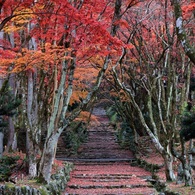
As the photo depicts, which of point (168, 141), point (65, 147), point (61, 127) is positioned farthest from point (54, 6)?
point (65, 147)

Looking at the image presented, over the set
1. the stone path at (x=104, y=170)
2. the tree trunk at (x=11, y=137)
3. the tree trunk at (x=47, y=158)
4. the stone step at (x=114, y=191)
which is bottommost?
the stone path at (x=104, y=170)

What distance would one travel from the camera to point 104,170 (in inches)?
693

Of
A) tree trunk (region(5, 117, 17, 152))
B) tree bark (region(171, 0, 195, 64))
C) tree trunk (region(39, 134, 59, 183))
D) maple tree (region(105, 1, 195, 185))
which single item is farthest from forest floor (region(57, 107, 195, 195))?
tree bark (region(171, 0, 195, 64))

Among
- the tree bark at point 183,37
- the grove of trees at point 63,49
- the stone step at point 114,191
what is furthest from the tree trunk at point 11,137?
the tree bark at point 183,37

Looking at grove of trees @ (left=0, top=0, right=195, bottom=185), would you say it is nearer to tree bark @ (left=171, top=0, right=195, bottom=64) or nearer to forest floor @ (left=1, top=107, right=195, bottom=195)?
tree bark @ (left=171, top=0, right=195, bottom=64)

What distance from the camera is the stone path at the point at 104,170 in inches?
478

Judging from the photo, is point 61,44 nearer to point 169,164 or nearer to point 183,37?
point 183,37

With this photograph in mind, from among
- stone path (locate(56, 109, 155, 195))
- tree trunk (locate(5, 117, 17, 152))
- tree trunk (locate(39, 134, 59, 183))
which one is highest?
tree trunk (locate(39, 134, 59, 183))

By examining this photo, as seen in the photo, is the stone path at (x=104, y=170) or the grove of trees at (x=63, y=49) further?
the stone path at (x=104, y=170)

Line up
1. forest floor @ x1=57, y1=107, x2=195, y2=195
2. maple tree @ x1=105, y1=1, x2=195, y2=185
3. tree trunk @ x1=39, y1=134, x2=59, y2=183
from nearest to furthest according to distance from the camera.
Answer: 1. tree trunk @ x1=39, y1=134, x2=59, y2=183
2. maple tree @ x1=105, y1=1, x2=195, y2=185
3. forest floor @ x1=57, y1=107, x2=195, y2=195

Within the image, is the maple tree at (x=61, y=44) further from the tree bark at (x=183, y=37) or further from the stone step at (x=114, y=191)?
the tree bark at (x=183, y=37)

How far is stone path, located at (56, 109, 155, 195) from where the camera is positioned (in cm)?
1215

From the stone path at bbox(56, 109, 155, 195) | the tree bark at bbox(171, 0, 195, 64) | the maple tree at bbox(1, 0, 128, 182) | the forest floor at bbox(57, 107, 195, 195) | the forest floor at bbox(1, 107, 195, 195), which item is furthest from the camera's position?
the stone path at bbox(56, 109, 155, 195)

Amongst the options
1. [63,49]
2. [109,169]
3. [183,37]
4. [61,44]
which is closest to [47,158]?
[63,49]
